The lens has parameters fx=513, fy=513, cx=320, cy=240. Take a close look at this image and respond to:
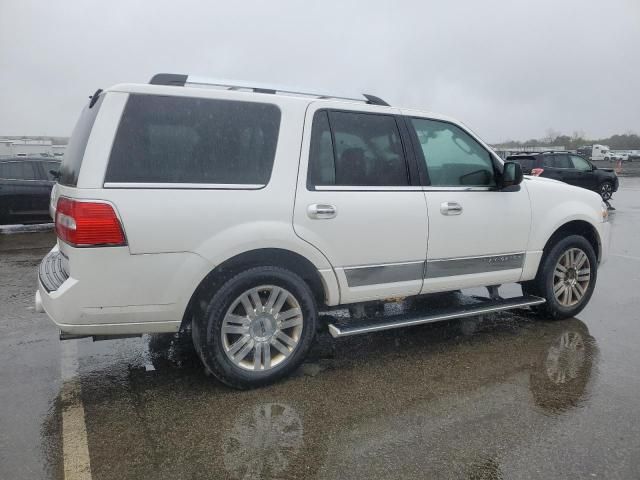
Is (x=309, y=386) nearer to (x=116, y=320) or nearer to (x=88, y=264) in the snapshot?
(x=116, y=320)

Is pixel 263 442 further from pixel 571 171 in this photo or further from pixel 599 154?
pixel 599 154

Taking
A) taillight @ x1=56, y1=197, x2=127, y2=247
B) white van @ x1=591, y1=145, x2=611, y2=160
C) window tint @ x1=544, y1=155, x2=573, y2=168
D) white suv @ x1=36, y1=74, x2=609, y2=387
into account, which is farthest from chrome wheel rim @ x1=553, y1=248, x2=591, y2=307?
white van @ x1=591, y1=145, x2=611, y2=160

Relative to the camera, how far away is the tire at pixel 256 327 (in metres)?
3.33

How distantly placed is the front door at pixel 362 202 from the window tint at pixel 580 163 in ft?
49.6

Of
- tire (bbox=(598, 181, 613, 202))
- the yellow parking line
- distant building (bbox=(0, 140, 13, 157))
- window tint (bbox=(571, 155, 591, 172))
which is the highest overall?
window tint (bbox=(571, 155, 591, 172))

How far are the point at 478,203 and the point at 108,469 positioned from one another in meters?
3.30

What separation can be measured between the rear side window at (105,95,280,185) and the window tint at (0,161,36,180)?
9206 mm

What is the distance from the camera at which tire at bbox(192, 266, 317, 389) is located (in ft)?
10.9

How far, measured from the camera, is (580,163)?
17109 millimetres

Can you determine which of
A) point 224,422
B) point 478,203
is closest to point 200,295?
point 224,422

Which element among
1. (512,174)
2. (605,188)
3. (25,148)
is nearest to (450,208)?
(512,174)

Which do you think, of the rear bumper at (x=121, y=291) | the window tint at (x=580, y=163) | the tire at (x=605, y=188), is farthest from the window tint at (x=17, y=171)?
the tire at (x=605, y=188)

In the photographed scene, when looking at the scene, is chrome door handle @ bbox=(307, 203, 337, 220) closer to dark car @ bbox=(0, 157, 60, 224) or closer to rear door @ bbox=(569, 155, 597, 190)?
dark car @ bbox=(0, 157, 60, 224)

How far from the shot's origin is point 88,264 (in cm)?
299
